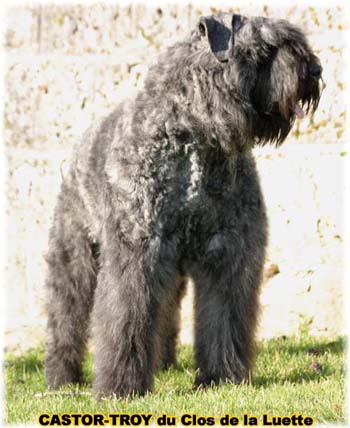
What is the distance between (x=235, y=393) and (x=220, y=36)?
2.13 meters

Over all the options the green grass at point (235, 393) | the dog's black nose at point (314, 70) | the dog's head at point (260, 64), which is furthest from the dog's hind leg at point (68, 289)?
the dog's black nose at point (314, 70)

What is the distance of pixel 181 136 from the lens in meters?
5.40

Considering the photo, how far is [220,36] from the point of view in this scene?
207 inches

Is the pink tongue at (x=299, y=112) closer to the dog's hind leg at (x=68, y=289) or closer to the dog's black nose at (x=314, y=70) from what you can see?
the dog's black nose at (x=314, y=70)

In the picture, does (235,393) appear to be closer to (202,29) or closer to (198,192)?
(198,192)

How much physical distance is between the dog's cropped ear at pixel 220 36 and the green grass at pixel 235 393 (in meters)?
2.02

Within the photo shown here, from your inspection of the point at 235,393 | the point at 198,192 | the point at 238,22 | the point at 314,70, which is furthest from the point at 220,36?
the point at 235,393

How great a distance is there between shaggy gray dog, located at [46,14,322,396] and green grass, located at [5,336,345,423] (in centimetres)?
23

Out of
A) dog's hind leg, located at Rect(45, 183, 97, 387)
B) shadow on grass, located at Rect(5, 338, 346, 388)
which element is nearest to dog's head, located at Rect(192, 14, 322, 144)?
dog's hind leg, located at Rect(45, 183, 97, 387)

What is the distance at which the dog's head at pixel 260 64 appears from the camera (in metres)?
5.20

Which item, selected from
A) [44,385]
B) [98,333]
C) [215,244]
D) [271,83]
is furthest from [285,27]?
[44,385]

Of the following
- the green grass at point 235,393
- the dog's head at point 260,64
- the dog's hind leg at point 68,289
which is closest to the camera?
the green grass at point 235,393

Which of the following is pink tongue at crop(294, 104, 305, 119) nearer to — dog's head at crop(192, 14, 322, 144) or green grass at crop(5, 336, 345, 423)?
dog's head at crop(192, 14, 322, 144)

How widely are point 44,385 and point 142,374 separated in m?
1.56
